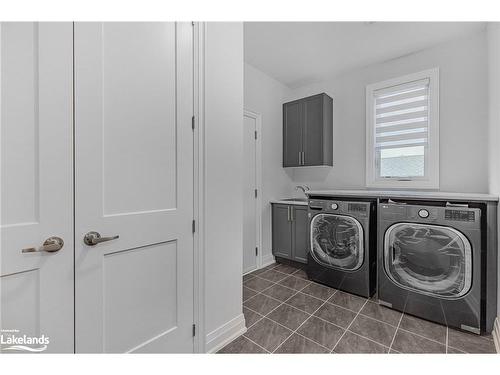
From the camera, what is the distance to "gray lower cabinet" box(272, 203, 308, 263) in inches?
117

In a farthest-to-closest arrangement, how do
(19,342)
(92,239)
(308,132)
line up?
(308,132), (92,239), (19,342)

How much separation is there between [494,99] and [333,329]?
7.67 ft

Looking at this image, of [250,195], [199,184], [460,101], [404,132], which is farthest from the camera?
[250,195]

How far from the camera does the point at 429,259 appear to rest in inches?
74.7

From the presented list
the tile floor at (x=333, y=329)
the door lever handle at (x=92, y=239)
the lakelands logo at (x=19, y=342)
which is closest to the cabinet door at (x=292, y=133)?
the tile floor at (x=333, y=329)

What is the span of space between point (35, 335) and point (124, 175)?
2.46 ft

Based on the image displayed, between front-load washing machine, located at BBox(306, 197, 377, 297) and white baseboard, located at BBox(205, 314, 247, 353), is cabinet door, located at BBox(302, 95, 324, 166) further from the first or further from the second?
white baseboard, located at BBox(205, 314, 247, 353)

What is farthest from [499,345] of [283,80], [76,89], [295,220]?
[283,80]

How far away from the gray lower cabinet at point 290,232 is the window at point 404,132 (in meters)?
1.02

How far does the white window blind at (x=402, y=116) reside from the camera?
262cm

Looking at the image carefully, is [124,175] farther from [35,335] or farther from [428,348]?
[428,348]

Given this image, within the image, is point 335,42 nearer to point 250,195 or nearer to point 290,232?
point 250,195

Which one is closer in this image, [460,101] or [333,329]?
[333,329]

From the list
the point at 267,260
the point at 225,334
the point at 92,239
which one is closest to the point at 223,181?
the point at 92,239
